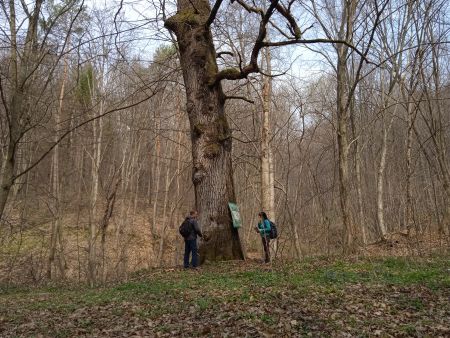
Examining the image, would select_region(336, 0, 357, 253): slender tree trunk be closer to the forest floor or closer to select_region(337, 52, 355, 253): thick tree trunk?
select_region(337, 52, 355, 253): thick tree trunk

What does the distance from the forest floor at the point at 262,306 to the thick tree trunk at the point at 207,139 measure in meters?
0.92

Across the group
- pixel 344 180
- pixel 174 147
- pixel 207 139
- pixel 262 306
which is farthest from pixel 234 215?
pixel 174 147

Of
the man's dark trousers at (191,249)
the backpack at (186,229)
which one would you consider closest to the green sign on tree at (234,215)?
the man's dark trousers at (191,249)

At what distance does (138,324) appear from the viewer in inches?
196

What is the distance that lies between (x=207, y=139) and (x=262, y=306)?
14.0 feet

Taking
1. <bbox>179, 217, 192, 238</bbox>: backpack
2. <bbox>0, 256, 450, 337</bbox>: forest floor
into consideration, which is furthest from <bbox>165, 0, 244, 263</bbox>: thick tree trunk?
<bbox>0, 256, 450, 337</bbox>: forest floor

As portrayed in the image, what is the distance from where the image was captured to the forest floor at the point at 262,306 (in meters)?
Result: 4.47

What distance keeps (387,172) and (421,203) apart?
291 inches

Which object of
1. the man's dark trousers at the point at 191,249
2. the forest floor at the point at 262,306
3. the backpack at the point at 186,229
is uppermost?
the backpack at the point at 186,229

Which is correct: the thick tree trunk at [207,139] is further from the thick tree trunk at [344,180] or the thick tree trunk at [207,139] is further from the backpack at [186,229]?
the thick tree trunk at [344,180]

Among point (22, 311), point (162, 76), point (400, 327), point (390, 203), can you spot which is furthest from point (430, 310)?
point (390, 203)

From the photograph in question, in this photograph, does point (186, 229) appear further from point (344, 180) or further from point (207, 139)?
point (344, 180)

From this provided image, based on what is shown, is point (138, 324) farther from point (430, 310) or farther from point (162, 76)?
point (162, 76)

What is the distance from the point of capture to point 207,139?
28.6 feet
